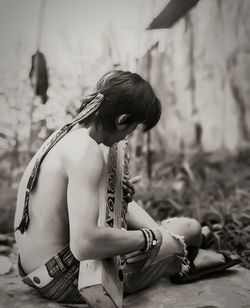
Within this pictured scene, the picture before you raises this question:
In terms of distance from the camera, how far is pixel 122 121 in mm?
1113

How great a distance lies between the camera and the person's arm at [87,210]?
0.96 meters

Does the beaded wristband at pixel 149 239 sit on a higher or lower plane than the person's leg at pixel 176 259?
higher

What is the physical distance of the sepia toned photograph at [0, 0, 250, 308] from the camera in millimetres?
1052

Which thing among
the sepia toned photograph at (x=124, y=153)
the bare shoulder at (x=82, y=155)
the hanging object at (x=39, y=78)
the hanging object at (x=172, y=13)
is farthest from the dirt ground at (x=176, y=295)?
the hanging object at (x=172, y=13)

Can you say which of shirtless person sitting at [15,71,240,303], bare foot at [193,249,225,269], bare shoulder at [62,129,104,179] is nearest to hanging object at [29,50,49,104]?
shirtless person sitting at [15,71,240,303]

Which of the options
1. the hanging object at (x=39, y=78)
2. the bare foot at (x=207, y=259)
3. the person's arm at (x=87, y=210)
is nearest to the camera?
the person's arm at (x=87, y=210)

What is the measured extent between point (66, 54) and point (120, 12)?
0.22 meters

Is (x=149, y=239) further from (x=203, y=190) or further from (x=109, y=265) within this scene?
(x=203, y=190)

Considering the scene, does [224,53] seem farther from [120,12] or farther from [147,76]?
[120,12]

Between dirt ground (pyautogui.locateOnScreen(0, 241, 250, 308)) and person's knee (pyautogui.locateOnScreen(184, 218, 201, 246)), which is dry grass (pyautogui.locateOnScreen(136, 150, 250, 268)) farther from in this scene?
dirt ground (pyautogui.locateOnScreen(0, 241, 250, 308))

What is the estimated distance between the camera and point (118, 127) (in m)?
1.12

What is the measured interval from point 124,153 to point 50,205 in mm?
300

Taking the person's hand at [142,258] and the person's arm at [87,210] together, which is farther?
the person's hand at [142,258]

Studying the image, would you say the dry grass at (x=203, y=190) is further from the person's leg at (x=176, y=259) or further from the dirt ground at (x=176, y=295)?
the dirt ground at (x=176, y=295)
